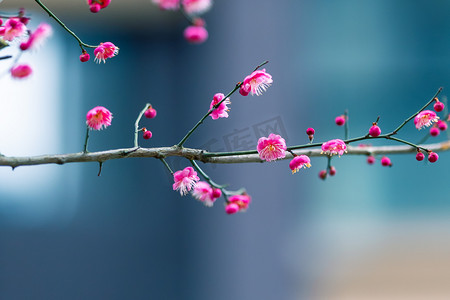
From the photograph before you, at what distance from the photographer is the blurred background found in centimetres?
304

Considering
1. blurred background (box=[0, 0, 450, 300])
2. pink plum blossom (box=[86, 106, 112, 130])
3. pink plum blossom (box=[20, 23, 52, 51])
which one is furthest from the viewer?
blurred background (box=[0, 0, 450, 300])

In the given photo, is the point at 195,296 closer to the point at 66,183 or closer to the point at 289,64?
the point at 66,183

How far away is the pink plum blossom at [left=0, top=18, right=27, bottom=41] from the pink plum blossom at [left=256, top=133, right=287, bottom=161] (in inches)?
16.9

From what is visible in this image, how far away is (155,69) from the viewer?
129 inches

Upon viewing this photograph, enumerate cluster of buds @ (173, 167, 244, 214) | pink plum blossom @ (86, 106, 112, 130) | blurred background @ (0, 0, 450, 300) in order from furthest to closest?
1. blurred background @ (0, 0, 450, 300)
2. cluster of buds @ (173, 167, 244, 214)
3. pink plum blossom @ (86, 106, 112, 130)

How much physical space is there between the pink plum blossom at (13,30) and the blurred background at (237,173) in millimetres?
1972

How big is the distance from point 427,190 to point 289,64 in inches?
54.8

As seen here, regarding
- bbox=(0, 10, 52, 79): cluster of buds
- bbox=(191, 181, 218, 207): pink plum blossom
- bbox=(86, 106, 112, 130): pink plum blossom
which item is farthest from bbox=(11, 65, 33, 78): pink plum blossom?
bbox=(191, 181, 218, 207): pink plum blossom

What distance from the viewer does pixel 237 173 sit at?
319 centimetres

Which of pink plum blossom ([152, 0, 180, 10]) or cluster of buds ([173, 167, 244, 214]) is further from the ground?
pink plum blossom ([152, 0, 180, 10])

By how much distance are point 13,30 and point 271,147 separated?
18.2 inches

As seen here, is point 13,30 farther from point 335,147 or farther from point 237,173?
point 237,173

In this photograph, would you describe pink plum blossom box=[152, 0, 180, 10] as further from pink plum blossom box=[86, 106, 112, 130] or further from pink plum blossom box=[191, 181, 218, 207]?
pink plum blossom box=[191, 181, 218, 207]

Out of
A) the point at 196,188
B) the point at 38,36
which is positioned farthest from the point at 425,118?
the point at 38,36
